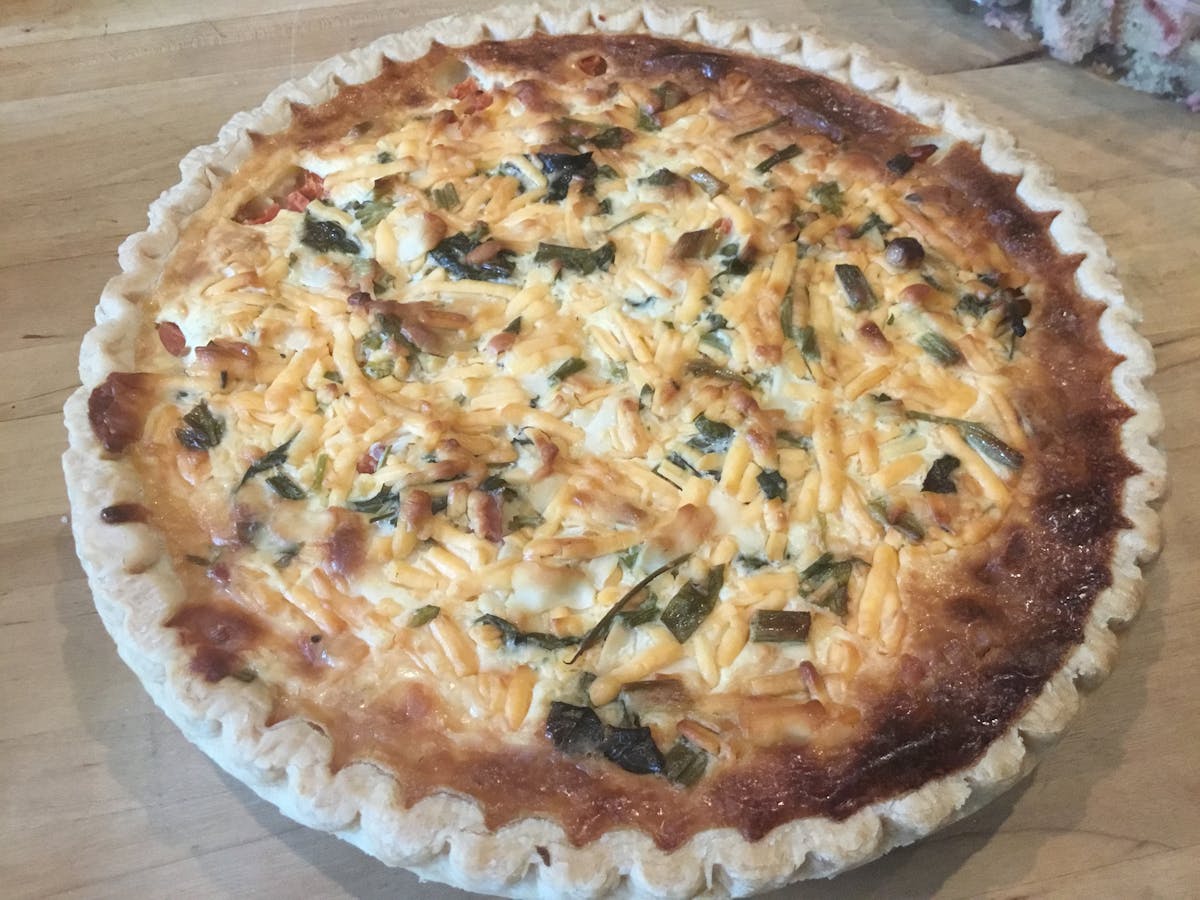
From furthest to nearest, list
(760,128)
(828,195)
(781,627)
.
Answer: (760,128), (828,195), (781,627)

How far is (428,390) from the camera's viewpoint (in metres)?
2.25

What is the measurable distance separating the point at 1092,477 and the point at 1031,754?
0.62 metres

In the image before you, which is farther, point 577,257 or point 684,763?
point 577,257

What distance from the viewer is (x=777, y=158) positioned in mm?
2695

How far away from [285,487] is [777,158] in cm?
147

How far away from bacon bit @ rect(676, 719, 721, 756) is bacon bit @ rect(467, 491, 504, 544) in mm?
500

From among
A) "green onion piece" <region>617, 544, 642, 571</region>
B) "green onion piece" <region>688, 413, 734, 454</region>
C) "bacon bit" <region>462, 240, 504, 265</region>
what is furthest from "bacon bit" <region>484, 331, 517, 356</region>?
"green onion piece" <region>617, 544, 642, 571</region>

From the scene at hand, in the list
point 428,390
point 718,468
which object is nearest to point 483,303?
point 428,390

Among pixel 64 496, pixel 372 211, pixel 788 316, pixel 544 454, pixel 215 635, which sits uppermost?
pixel 788 316

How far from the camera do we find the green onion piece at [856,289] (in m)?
2.40

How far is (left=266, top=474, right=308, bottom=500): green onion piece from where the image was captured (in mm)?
2117

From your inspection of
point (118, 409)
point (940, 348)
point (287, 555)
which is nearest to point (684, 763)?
point (287, 555)

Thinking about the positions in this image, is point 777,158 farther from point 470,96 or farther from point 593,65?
point 470,96

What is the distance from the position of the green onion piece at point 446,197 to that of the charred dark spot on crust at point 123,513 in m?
1.00
